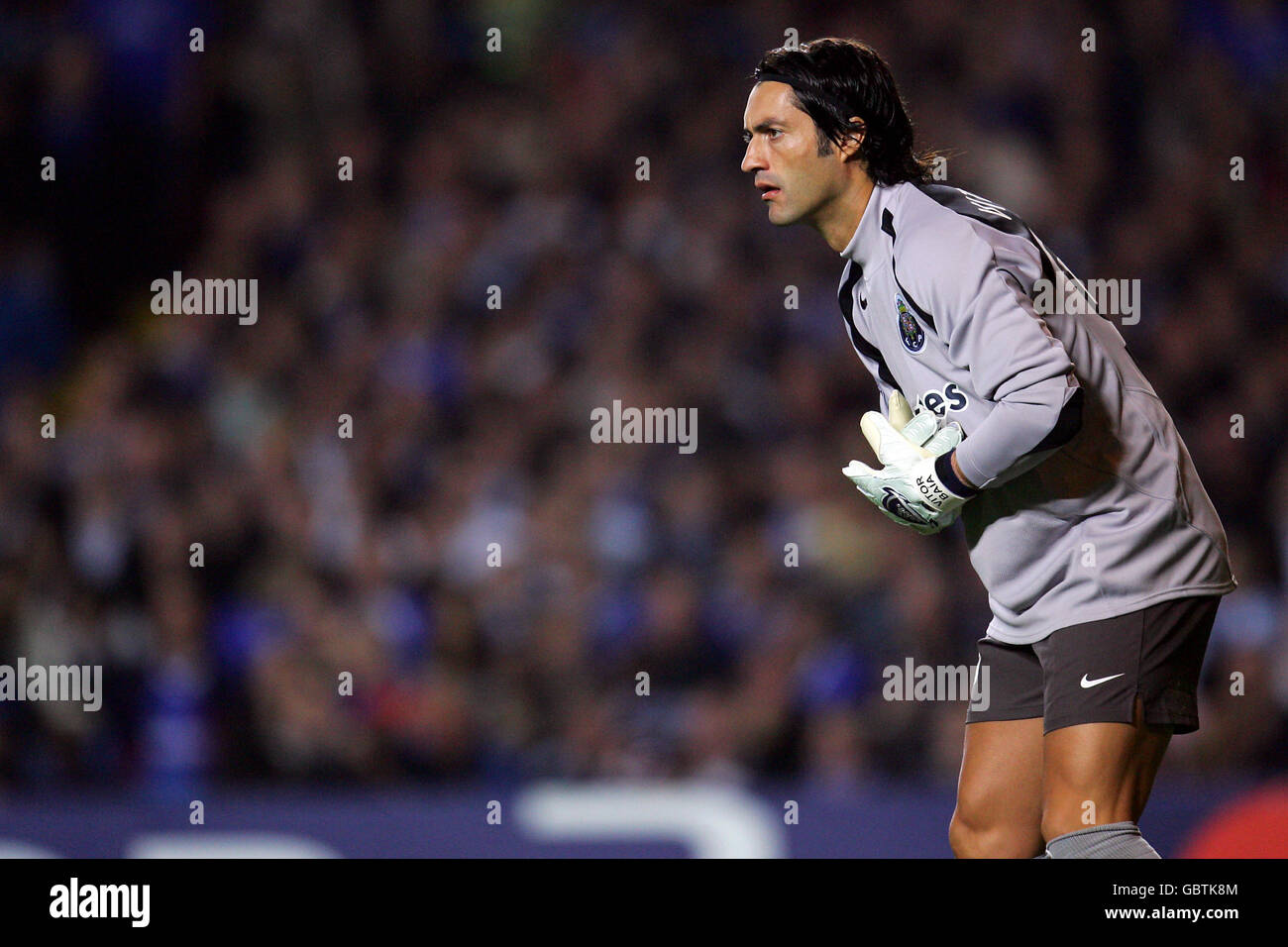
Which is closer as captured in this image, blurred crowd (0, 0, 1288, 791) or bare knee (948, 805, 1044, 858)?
bare knee (948, 805, 1044, 858)

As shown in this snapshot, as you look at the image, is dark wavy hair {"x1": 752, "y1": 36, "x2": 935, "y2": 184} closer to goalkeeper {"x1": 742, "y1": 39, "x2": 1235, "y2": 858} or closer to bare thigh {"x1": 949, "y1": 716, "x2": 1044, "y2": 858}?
goalkeeper {"x1": 742, "y1": 39, "x2": 1235, "y2": 858}

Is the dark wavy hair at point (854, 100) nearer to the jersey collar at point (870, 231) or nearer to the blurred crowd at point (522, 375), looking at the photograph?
the jersey collar at point (870, 231)

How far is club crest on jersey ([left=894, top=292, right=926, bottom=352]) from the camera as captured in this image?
298 centimetres

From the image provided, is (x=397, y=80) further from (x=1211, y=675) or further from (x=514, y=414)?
(x=1211, y=675)

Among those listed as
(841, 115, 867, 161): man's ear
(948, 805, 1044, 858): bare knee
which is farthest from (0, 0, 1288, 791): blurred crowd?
(841, 115, 867, 161): man's ear

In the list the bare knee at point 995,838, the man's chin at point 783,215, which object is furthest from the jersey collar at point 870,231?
the bare knee at point 995,838

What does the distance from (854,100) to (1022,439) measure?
807 mm

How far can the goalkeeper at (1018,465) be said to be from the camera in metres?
2.80

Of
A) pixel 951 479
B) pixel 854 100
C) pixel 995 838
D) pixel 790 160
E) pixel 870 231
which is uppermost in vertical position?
pixel 854 100

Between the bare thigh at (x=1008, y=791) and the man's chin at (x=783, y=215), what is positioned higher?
the man's chin at (x=783, y=215)

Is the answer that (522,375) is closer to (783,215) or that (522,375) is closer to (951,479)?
(783,215)

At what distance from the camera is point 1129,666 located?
2.87 meters

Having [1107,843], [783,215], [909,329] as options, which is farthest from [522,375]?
[1107,843]

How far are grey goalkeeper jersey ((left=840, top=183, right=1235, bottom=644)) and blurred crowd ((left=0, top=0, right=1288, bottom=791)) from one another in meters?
2.81
